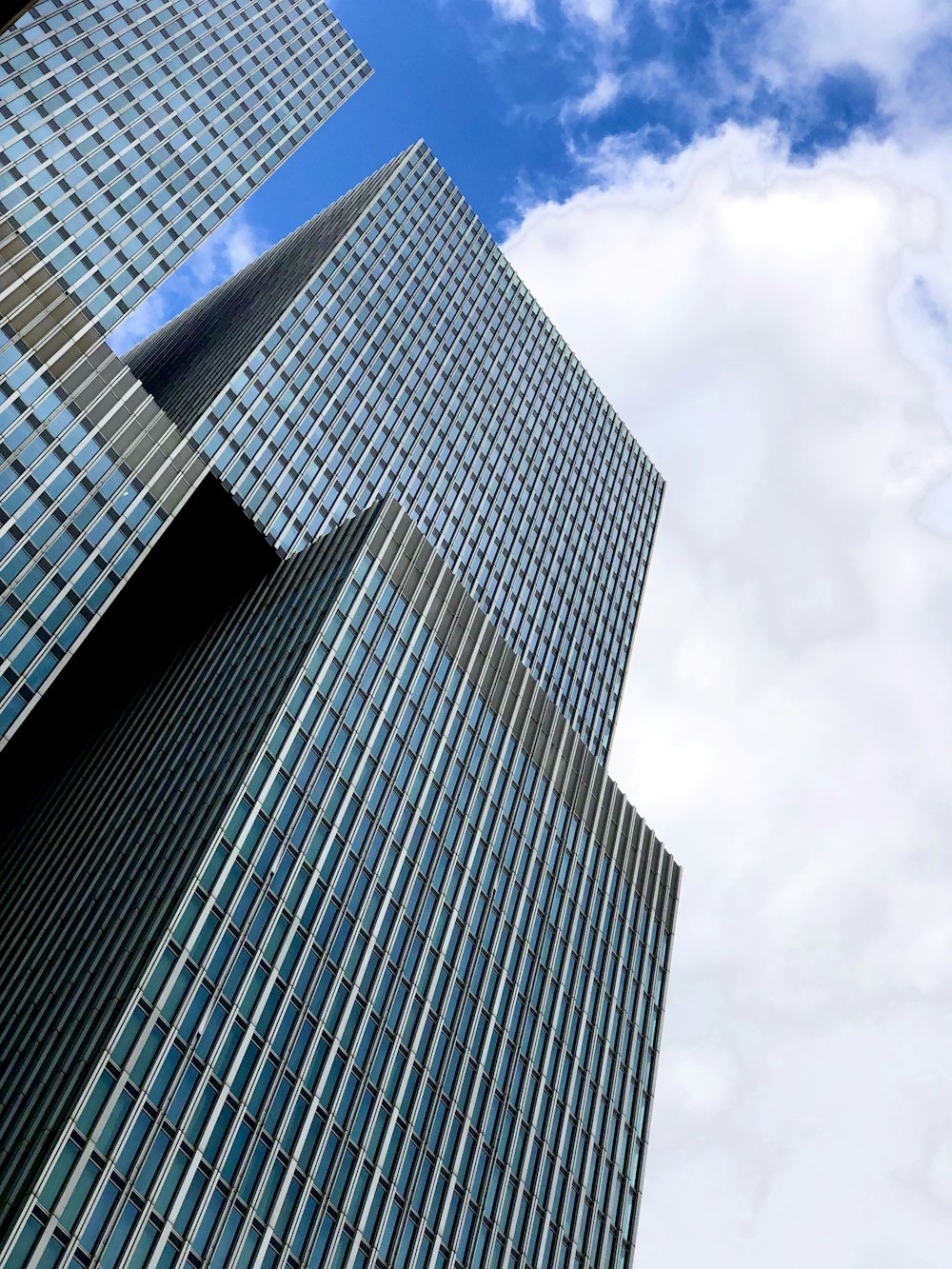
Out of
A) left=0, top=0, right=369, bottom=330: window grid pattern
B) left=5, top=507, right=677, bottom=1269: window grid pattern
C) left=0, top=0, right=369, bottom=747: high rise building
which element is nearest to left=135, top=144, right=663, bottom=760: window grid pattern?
left=0, top=0, right=369, bottom=330: window grid pattern

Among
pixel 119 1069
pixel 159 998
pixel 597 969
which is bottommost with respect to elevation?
pixel 119 1069

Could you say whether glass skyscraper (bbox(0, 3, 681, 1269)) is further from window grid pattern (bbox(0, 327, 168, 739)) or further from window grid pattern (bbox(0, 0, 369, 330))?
window grid pattern (bbox(0, 0, 369, 330))

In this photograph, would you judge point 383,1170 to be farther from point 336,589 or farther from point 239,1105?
point 336,589

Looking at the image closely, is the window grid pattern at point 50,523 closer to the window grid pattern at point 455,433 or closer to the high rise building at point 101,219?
the high rise building at point 101,219

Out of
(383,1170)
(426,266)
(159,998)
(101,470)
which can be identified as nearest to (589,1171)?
(383,1170)

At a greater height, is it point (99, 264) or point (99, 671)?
point (99, 264)

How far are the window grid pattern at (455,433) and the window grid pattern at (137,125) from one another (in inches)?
418

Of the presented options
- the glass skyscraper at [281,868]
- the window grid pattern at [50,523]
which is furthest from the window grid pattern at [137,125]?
the window grid pattern at [50,523]

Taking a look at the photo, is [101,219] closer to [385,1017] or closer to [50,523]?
[50,523]

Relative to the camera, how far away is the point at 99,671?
254 feet

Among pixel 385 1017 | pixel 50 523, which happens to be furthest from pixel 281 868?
pixel 50 523

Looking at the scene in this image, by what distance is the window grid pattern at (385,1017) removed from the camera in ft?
145

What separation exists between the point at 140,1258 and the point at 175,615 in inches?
1701

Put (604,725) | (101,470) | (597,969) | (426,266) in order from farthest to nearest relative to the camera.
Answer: (426,266)
(604,725)
(597,969)
(101,470)
